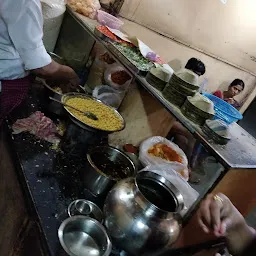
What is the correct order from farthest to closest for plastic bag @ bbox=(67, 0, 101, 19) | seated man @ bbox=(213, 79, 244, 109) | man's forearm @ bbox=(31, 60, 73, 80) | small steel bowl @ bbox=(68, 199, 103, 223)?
seated man @ bbox=(213, 79, 244, 109)
plastic bag @ bbox=(67, 0, 101, 19)
man's forearm @ bbox=(31, 60, 73, 80)
small steel bowl @ bbox=(68, 199, 103, 223)

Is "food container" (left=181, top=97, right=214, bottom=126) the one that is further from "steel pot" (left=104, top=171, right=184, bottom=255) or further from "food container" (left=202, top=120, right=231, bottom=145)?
"steel pot" (left=104, top=171, right=184, bottom=255)

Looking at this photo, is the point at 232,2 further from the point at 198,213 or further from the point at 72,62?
A: the point at 198,213

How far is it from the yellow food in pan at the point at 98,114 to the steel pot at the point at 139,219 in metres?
0.65

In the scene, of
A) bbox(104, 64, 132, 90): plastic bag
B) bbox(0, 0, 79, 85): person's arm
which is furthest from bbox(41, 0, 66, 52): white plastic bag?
bbox(0, 0, 79, 85): person's arm

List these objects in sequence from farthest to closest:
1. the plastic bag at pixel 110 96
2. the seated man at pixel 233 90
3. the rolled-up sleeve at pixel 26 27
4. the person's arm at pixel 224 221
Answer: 1. the seated man at pixel 233 90
2. the plastic bag at pixel 110 96
3. the rolled-up sleeve at pixel 26 27
4. the person's arm at pixel 224 221

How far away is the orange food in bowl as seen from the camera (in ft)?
7.71

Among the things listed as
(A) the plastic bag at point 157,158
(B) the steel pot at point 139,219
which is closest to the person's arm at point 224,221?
(B) the steel pot at point 139,219

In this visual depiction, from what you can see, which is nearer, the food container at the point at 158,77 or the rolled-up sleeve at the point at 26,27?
the rolled-up sleeve at the point at 26,27

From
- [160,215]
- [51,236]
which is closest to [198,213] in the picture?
[160,215]

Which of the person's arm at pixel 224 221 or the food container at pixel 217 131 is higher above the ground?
the food container at pixel 217 131

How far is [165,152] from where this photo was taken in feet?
7.93

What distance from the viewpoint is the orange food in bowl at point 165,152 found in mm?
2350

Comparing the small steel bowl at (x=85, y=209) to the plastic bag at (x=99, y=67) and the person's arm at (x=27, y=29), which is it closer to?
the person's arm at (x=27, y=29)

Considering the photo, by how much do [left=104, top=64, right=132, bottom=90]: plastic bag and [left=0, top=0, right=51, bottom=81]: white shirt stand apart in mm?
866
